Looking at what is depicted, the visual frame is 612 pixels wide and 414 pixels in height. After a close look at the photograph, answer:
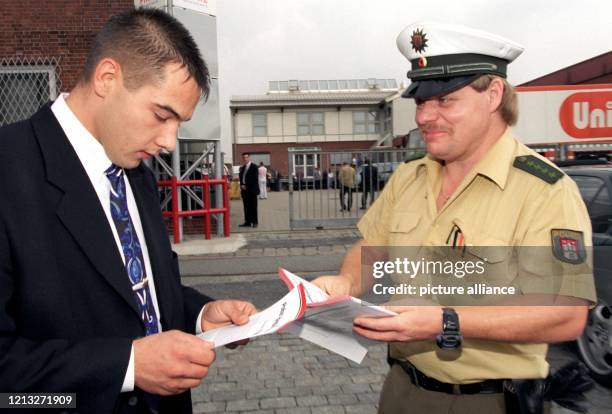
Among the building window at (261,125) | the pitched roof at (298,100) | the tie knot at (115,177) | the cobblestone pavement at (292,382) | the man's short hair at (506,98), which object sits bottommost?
the cobblestone pavement at (292,382)

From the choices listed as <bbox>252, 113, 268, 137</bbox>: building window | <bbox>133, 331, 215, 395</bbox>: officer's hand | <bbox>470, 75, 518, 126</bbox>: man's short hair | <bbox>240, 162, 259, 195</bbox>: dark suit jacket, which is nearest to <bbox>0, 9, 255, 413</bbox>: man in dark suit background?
<bbox>133, 331, 215, 395</bbox>: officer's hand

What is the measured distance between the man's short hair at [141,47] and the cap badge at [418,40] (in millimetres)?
857

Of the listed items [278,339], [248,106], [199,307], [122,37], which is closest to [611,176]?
[278,339]

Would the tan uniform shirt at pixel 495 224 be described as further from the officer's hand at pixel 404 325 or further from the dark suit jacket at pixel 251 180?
the dark suit jacket at pixel 251 180

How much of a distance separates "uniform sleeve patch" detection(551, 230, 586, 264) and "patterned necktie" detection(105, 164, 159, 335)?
4.22 feet

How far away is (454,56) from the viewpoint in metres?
1.99

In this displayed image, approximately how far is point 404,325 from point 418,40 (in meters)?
1.08

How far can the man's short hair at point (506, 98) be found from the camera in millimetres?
1975

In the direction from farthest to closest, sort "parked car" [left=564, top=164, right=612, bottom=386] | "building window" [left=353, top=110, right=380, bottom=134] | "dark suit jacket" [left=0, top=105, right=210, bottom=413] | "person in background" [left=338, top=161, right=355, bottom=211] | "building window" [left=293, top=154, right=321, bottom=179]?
"building window" [left=353, top=110, right=380, bottom=134]
"building window" [left=293, top=154, right=321, bottom=179]
"person in background" [left=338, top=161, right=355, bottom=211]
"parked car" [left=564, top=164, right=612, bottom=386]
"dark suit jacket" [left=0, top=105, right=210, bottom=413]

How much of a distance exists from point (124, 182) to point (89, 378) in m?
0.71

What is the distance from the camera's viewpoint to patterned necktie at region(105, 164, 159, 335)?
1.78 meters

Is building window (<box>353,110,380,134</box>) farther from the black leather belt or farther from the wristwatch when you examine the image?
the wristwatch

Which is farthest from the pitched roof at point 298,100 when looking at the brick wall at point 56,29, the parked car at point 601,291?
the parked car at point 601,291

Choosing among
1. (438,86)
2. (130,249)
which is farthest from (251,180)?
(130,249)
